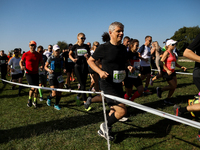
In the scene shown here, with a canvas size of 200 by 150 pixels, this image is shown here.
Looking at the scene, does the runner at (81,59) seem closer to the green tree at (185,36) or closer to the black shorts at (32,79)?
the black shorts at (32,79)

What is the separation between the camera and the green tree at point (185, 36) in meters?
60.1

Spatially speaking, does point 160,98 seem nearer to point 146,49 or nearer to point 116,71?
point 146,49

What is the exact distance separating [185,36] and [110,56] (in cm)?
7303

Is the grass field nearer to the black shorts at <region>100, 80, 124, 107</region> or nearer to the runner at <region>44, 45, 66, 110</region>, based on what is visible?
the runner at <region>44, 45, 66, 110</region>

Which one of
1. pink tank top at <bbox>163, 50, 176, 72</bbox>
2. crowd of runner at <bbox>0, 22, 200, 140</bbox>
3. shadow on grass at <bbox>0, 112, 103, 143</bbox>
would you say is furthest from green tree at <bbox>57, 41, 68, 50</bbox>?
shadow on grass at <bbox>0, 112, 103, 143</bbox>

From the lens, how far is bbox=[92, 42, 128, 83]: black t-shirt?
8.48ft

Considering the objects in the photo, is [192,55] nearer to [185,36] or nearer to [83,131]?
[83,131]

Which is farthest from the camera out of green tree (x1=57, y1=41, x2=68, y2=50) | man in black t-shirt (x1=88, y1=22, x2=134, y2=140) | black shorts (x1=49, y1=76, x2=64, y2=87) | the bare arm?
green tree (x1=57, y1=41, x2=68, y2=50)

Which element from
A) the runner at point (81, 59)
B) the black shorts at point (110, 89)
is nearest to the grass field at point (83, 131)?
the black shorts at point (110, 89)

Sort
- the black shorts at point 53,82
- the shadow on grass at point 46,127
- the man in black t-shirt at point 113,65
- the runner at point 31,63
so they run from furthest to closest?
the runner at point 31,63, the black shorts at point 53,82, the shadow on grass at point 46,127, the man in black t-shirt at point 113,65

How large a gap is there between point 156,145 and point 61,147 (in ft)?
5.63

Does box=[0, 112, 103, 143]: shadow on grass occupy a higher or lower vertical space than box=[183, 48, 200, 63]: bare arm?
lower

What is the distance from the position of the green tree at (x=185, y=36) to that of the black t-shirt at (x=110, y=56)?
2569 inches

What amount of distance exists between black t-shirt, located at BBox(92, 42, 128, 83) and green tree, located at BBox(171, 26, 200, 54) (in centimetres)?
6526
